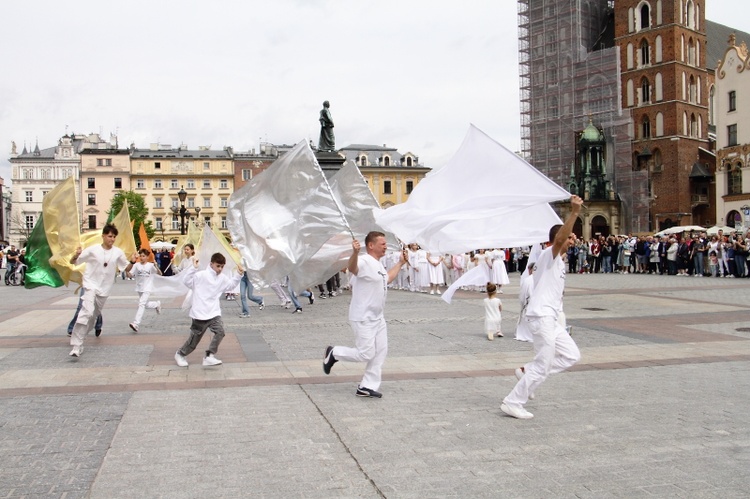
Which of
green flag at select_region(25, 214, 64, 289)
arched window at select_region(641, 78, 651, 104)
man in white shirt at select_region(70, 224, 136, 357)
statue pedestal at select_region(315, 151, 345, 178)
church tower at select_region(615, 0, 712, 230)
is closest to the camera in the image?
man in white shirt at select_region(70, 224, 136, 357)

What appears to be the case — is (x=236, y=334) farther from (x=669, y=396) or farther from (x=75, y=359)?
(x=669, y=396)

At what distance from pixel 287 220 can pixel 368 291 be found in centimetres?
481

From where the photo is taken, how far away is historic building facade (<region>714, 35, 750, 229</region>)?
5318cm

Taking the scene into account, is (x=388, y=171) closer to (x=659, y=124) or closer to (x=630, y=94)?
(x=630, y=94)

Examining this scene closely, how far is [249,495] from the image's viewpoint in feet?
15.4

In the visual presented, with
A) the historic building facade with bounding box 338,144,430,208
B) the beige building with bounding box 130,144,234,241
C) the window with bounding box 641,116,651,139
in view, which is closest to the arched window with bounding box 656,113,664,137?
the window with bounding box 641,116,651,139

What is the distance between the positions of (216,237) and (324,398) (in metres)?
11.5

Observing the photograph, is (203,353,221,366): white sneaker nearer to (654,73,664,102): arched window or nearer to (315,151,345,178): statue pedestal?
(315,151,345,178): statue pedestal

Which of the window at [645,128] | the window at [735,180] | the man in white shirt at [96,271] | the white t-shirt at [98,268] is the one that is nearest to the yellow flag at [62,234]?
the man in white shirt at [96,271]

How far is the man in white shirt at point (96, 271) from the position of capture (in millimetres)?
10872

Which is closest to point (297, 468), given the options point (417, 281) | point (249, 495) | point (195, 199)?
point (249, 495)

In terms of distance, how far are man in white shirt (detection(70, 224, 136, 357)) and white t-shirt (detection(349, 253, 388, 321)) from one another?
15.9 feet

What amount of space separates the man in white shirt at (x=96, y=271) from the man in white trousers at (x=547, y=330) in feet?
22.0

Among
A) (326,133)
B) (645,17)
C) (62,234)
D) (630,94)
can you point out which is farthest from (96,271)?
(645,17)
